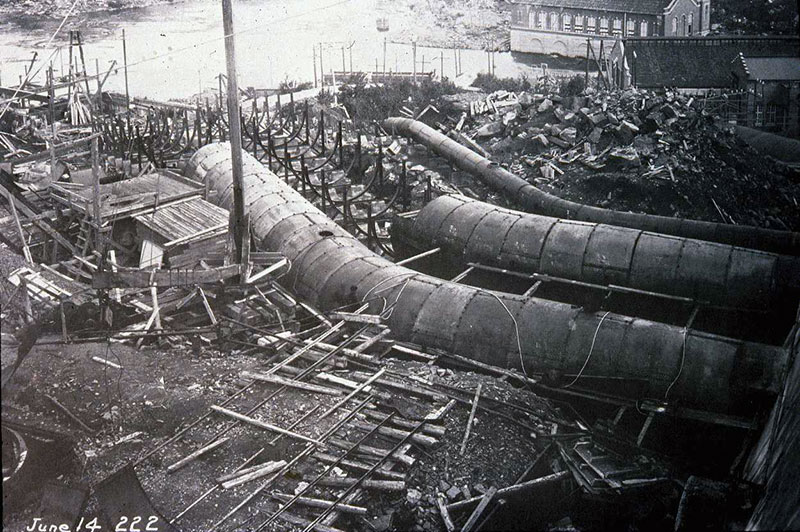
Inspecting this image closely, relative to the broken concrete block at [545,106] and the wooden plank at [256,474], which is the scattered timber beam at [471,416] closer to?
the wooden plank at [256,474]

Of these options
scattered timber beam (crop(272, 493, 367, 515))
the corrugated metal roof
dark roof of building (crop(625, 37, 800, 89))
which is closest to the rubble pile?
dark roof of building (crop(625, 37, 800, 89))

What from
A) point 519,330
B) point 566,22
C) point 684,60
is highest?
point 566,22

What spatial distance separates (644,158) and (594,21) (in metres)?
16.4

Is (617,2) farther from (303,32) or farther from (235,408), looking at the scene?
(235,408)

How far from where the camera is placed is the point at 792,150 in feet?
73.0

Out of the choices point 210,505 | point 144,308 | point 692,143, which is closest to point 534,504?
point 210,505

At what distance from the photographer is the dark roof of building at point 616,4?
3053 cm

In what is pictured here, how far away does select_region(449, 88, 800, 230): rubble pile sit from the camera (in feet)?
64.1

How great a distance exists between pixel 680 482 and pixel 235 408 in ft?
19.4

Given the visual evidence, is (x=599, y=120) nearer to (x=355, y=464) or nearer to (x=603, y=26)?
(x=603, y=26)

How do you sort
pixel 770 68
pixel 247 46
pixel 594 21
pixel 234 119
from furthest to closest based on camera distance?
pixel 247 46 → pixel 594 21 → pixel 770 68 → pixel 234 119

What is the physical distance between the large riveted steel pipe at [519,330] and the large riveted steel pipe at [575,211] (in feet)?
15.8

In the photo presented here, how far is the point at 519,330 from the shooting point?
1123cm

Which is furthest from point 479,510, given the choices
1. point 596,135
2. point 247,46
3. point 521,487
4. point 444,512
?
point 247,46
